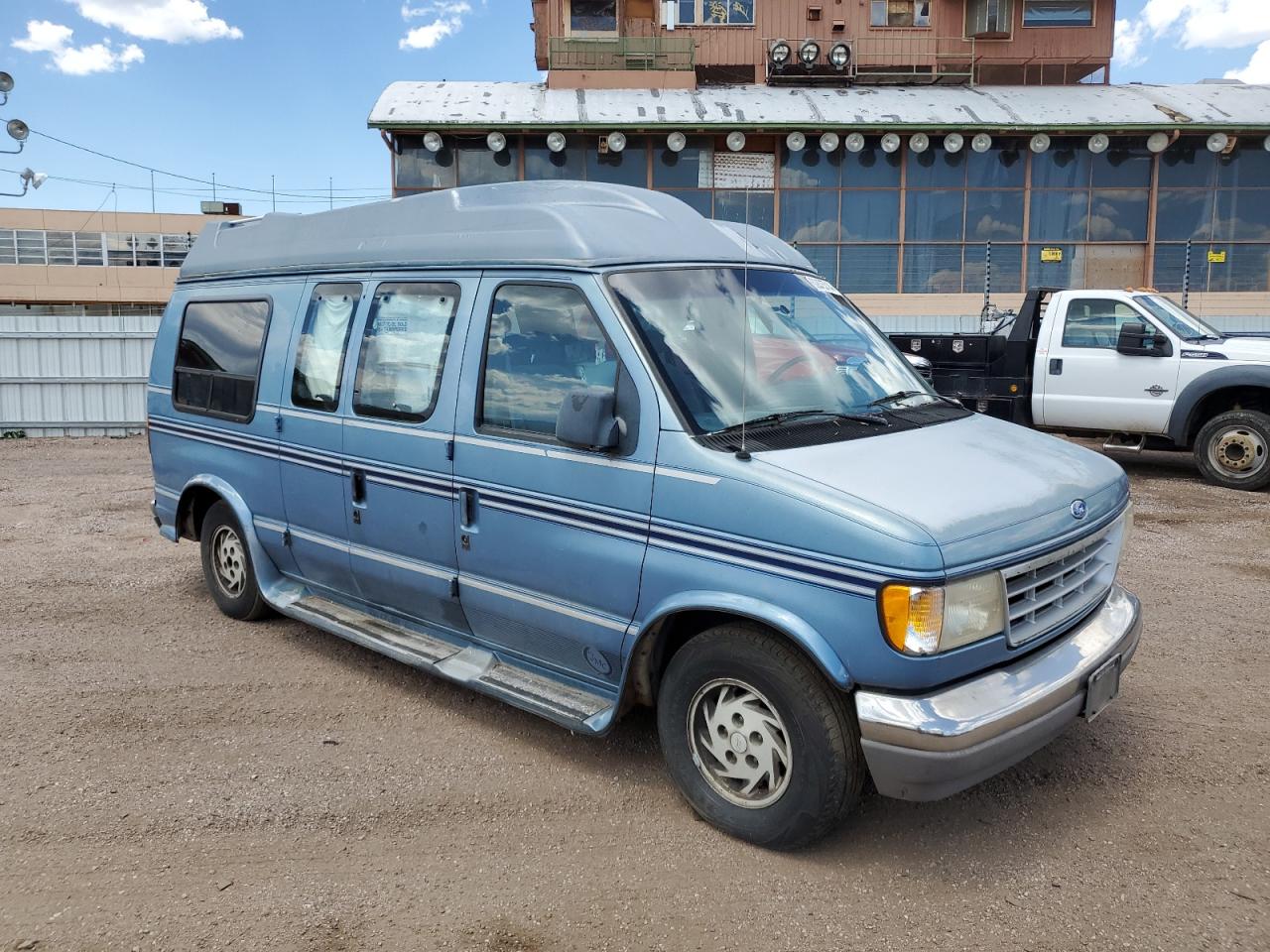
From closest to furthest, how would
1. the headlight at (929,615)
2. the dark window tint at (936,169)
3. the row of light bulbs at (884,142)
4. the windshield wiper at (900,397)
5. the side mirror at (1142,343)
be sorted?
the headlight at (929,615), the windshield wiper at (900,397), the side mirror at (1142,343), the row of light bulbs at (884,142), the dark window tint at (936,169)

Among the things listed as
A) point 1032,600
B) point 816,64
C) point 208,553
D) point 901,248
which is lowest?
point 208,553

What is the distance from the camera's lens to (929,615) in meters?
3.06

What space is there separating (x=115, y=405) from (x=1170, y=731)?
49.8 ft

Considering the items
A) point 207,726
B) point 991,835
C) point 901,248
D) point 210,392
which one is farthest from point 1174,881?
point 901,248

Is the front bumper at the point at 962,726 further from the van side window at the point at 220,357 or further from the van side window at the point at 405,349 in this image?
the van side window at the point at 220,357

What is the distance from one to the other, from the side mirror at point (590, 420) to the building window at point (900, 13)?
3166cm

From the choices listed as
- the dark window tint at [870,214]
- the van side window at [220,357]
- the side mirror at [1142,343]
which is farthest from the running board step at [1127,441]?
the dark window tint at [870,214]

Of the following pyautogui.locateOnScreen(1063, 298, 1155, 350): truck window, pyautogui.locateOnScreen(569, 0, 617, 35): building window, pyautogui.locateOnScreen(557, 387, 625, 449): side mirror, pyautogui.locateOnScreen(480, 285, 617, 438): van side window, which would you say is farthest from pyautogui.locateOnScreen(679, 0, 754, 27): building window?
pyautogui.locateOnScreen(557, 387, 625, 449): side mirror

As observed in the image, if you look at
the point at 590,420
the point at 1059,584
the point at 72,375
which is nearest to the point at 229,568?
the point at 590,420

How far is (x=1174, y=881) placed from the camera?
3.37 metres

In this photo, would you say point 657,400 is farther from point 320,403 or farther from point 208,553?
point 208,553

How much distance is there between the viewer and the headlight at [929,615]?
306 centimetres

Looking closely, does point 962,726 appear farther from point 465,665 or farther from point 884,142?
point 884,142

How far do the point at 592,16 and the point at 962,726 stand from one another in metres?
31.5
